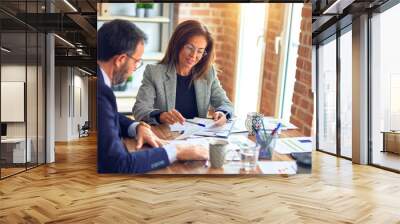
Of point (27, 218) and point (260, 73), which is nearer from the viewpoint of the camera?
point (27, 218)

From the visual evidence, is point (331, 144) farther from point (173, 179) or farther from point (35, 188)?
point (35, 188)

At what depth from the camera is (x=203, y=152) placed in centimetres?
527

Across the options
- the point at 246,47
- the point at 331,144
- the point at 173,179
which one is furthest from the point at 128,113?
the point at 331,144

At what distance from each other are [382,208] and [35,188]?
4026 millimetres

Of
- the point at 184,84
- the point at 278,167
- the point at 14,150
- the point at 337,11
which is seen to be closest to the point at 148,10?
the point at 184,84

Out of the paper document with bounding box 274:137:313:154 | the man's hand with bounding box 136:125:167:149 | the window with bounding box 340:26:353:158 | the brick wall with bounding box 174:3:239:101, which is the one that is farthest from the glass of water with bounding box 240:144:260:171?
the window with bounding box 340:26:353:158

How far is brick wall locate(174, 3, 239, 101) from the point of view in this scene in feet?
17.5

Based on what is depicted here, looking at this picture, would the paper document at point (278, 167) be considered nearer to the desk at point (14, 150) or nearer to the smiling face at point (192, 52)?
the smiling face at point (192, 52)

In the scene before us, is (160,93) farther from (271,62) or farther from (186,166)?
(271,62)

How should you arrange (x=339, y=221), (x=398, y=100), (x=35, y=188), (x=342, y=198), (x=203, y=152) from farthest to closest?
(x=398, y=100), (x=203, y=152), (x=35, y=188), (x=342, y=198), (x=339, y=221)

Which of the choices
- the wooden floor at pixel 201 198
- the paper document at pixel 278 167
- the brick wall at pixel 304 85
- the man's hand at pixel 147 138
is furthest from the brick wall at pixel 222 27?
the wooden floor at pixel 201 198

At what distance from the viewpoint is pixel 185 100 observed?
17.5 feet

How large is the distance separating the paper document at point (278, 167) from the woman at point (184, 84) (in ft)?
A: 2.72

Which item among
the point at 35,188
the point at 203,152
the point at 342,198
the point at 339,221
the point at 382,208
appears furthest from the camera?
the point at 203,152
